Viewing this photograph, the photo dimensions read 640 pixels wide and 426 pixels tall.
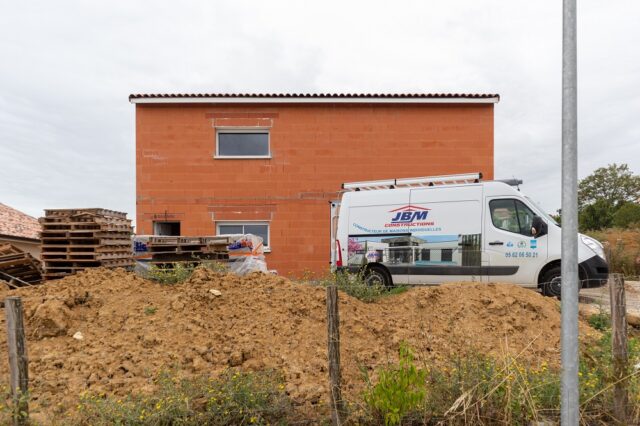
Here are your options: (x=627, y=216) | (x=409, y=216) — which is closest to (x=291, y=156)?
(x=409, y=216)

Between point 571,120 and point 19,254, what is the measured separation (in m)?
10.7

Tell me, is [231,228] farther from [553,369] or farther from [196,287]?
[553,369]

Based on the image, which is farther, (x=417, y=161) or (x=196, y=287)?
(x=417, y=161)

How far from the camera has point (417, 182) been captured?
978 cm

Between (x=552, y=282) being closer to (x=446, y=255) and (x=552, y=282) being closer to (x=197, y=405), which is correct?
(x=446, y=255)

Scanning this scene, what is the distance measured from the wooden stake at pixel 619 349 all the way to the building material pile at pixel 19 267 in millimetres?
10108

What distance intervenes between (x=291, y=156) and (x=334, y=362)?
385 inches

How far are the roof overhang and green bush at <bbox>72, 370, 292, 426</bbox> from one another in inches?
402

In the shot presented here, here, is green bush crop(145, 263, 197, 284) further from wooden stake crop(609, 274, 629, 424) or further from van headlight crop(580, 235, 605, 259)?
van headlight crop(580, 235, 605, 259)

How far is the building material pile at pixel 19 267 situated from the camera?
841 cm

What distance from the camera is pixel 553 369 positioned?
434cm

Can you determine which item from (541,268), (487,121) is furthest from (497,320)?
(487,121)

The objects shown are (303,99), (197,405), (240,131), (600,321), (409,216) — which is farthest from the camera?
(240,131)

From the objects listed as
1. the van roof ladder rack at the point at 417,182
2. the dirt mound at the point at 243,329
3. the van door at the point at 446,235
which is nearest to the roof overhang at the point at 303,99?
the van roof ladder rack at the point at 417,182
